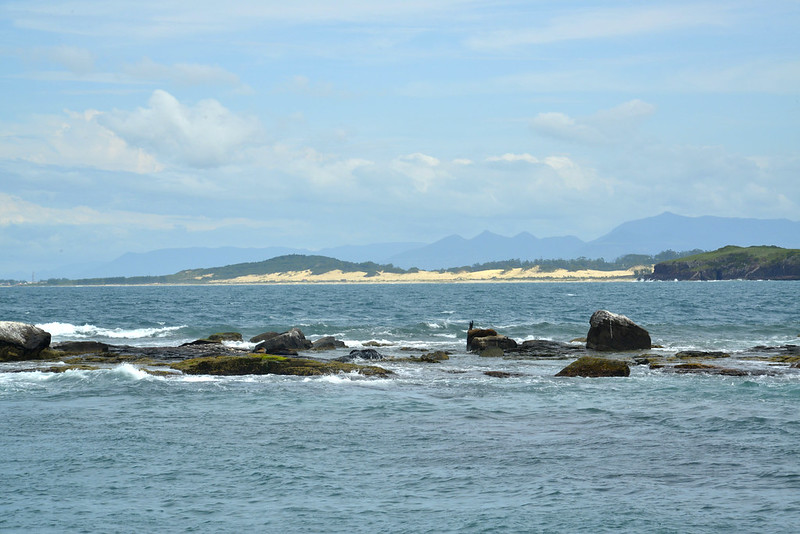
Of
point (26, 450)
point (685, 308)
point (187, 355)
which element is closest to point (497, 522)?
point (26, 450)

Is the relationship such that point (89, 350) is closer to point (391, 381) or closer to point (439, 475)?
point (391, 381)

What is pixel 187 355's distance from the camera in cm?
3644

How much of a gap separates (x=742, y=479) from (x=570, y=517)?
13.7 ft

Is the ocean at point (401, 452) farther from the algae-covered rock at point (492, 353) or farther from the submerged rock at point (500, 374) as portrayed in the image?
the algae-covered rock at point (492, 353)

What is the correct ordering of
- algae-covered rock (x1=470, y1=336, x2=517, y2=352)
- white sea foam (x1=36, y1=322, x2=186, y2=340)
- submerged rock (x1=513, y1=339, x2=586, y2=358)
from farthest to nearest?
white sea foam (x1=36, y1=322, x2=186, y2=340), algae-covered rock (x1=470, y1=336, x2=517, y2=352), submerged rock (x1=513, y1=339, x2=586, y2=358)

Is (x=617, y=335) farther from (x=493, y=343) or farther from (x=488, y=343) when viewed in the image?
(x=488, y=343)

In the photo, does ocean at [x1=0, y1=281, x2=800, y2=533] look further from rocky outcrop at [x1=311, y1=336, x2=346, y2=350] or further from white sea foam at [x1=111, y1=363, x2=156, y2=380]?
rocky outcrop at [x1=311, y1=336, x2=346, y2=350]

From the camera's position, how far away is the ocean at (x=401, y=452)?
1199 cm

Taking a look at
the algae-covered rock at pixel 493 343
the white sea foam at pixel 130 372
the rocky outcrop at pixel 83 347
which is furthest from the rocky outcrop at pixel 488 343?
the rocky outcrop at pixel 83 347

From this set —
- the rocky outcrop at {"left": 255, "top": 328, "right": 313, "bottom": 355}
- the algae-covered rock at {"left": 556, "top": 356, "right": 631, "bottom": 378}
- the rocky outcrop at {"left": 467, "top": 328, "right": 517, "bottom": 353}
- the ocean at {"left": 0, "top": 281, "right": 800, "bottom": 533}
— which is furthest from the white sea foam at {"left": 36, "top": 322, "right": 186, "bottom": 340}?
the algae-covered rock at {"left": 556, "top": 356, "right": 631, "bottom": 378}

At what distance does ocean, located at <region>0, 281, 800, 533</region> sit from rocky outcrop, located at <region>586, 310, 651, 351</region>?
8604 mm

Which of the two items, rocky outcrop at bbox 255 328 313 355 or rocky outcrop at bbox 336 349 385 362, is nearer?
rocky outcrop at bbox 336 349 385 362

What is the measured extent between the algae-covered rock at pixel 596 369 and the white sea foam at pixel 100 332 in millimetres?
35689

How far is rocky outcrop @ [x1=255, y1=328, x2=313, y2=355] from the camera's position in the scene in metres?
38.5
